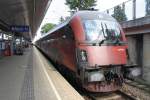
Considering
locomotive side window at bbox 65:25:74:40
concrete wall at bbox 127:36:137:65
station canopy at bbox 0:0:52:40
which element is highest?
station canopy at bbox 0:0:52:40

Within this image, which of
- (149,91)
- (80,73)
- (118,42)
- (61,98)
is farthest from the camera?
(149,91)

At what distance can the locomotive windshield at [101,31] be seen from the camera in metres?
12.0

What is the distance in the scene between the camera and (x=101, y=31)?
12312 mm

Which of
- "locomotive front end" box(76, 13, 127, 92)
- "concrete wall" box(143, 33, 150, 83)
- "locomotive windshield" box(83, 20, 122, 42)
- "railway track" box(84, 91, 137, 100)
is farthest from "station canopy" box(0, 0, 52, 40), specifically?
"railway track" box(84, 91, 137, 100)

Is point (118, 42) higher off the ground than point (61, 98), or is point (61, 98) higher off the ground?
point (118, 42)

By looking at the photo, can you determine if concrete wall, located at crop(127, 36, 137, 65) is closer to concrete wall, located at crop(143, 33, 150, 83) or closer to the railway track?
concrete wall, located at crop(143, 33, 150, 83)

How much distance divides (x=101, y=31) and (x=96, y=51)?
1081 mm

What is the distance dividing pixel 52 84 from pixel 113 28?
318 centimetres

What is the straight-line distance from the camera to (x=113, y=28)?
41.8 feet

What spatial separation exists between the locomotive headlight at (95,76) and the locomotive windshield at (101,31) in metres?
1.35

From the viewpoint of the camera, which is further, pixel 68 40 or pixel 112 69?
pixel 68 40

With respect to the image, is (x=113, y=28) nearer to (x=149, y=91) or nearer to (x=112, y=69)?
(x=112, y=69)

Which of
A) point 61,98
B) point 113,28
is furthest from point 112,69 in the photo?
point 61,98

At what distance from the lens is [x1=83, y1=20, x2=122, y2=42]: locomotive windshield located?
39.4 feet
